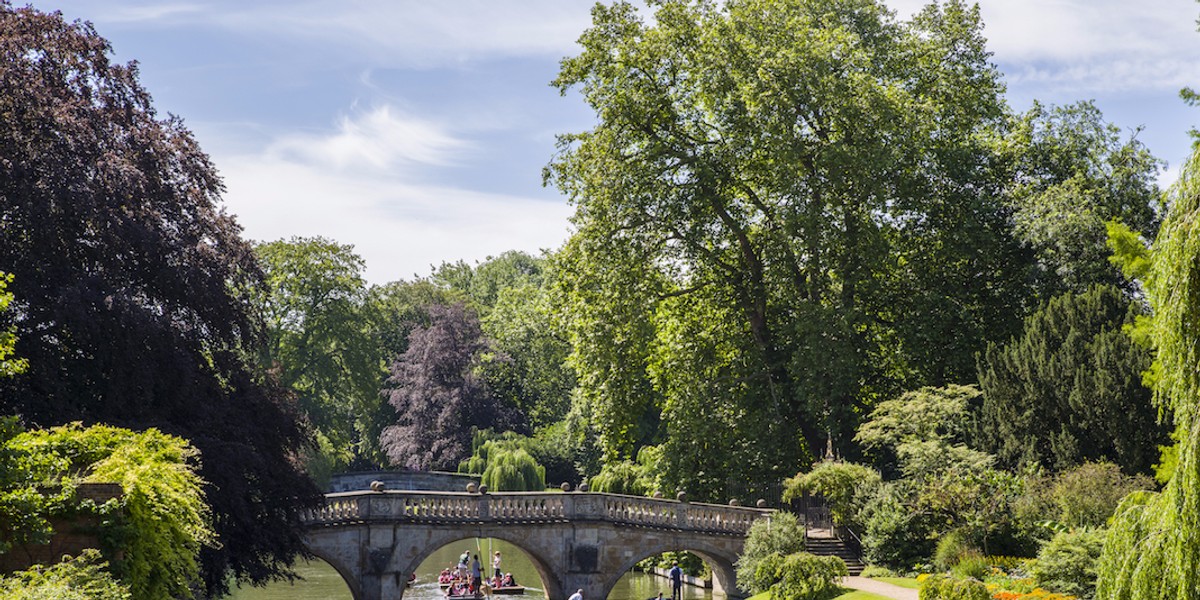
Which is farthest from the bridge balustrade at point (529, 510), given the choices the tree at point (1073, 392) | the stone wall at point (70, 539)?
the stone wall at point (70, 539)

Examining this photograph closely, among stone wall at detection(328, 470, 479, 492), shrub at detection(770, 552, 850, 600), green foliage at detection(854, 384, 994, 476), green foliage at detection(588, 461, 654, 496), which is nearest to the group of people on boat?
green foliage at detection(588, 461, 654, 496)

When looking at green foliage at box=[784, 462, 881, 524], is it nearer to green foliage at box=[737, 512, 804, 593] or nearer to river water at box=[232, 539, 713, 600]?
green foliage at box=[737, 512, 804, 593]

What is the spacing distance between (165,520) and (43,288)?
8.25m

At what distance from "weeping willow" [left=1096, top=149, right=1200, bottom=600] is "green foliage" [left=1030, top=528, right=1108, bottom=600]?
9.37 meters

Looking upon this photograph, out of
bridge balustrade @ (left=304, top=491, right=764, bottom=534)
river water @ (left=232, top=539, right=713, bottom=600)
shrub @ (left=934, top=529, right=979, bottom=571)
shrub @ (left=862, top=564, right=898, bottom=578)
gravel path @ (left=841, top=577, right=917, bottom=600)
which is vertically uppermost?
bridge balustrade @ (left=304, top=491, right=764, bottom=534)

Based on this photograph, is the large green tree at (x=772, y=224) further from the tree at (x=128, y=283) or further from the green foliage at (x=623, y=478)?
the tree at (x=128, y=283)

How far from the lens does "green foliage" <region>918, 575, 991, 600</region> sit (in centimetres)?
2261

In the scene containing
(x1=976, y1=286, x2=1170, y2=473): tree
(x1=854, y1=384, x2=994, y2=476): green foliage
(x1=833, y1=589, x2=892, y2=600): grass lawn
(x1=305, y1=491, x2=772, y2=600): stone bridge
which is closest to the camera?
(x1=833, y1=589, x2=892, y2=600): grass lawn

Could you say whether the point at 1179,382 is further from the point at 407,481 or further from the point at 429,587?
the point at 407,481

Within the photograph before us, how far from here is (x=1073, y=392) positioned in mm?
30031

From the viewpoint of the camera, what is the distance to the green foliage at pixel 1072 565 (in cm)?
2364

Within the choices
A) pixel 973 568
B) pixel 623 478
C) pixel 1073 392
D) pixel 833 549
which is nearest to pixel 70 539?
pixel 973 568

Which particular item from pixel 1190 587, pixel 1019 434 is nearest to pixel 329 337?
pixel 1019 434

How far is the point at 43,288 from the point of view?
2117cm
